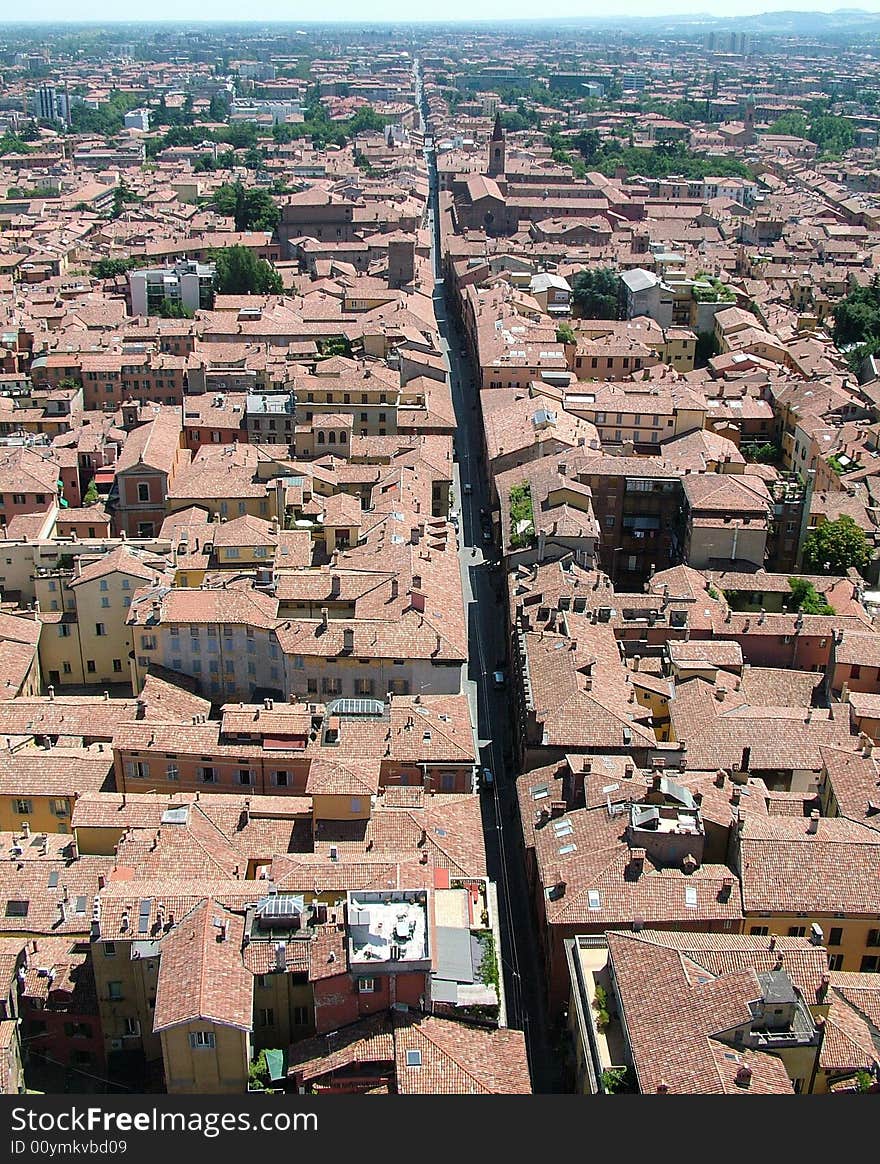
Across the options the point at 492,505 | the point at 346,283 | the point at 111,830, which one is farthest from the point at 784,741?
the point at 346,283

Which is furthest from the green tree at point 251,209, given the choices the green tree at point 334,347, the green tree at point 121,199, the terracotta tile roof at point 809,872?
the terracotta tile roof at point 809,872

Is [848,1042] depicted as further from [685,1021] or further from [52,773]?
[52,773]

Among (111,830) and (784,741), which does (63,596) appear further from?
(784,741)

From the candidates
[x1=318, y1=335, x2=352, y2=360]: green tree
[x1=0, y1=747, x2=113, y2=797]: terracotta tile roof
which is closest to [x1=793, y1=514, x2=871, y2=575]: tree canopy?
Result: [x1=0, y1=747, x2=113, y2=797]: terracotta tile roof

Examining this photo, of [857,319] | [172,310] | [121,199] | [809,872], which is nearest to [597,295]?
[857,319]

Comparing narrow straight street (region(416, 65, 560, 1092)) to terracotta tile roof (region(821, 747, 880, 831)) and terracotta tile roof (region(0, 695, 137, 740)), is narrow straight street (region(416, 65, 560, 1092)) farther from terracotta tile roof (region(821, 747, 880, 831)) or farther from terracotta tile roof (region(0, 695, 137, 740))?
terracotta tile roof (region(0, 695, 137, 740))

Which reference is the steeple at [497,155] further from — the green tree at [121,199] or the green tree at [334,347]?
the green tree at [334,347]
